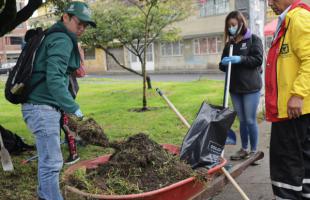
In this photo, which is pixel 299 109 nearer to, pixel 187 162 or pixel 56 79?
pixel 187 162

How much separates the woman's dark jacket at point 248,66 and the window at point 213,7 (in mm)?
28725

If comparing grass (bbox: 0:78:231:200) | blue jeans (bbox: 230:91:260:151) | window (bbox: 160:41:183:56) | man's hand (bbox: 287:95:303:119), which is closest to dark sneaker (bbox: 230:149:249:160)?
blue jeans (bbox: 230:91:260:151)

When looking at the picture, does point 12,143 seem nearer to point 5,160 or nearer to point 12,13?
point 5,160

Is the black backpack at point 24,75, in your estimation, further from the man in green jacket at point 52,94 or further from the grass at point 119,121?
the grass at point 119,121

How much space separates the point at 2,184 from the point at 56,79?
7.44ft

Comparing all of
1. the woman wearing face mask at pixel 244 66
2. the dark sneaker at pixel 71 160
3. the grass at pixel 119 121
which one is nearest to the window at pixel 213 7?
the grass at pixel 119 121

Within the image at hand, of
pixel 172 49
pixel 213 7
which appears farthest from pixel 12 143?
pixel 172 49

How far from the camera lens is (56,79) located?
364 cm

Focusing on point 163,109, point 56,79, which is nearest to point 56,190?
point 56,79

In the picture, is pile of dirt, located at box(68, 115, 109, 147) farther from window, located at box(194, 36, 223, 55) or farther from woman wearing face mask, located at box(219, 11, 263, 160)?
window, located at box(194, 36, 223, 55)

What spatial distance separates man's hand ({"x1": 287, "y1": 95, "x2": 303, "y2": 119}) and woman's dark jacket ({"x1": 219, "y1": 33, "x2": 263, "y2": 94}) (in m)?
1.94

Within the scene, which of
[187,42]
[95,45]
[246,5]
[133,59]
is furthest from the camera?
[133,59]

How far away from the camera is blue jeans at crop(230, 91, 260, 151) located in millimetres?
5645

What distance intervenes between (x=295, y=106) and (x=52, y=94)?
2.04 meters
